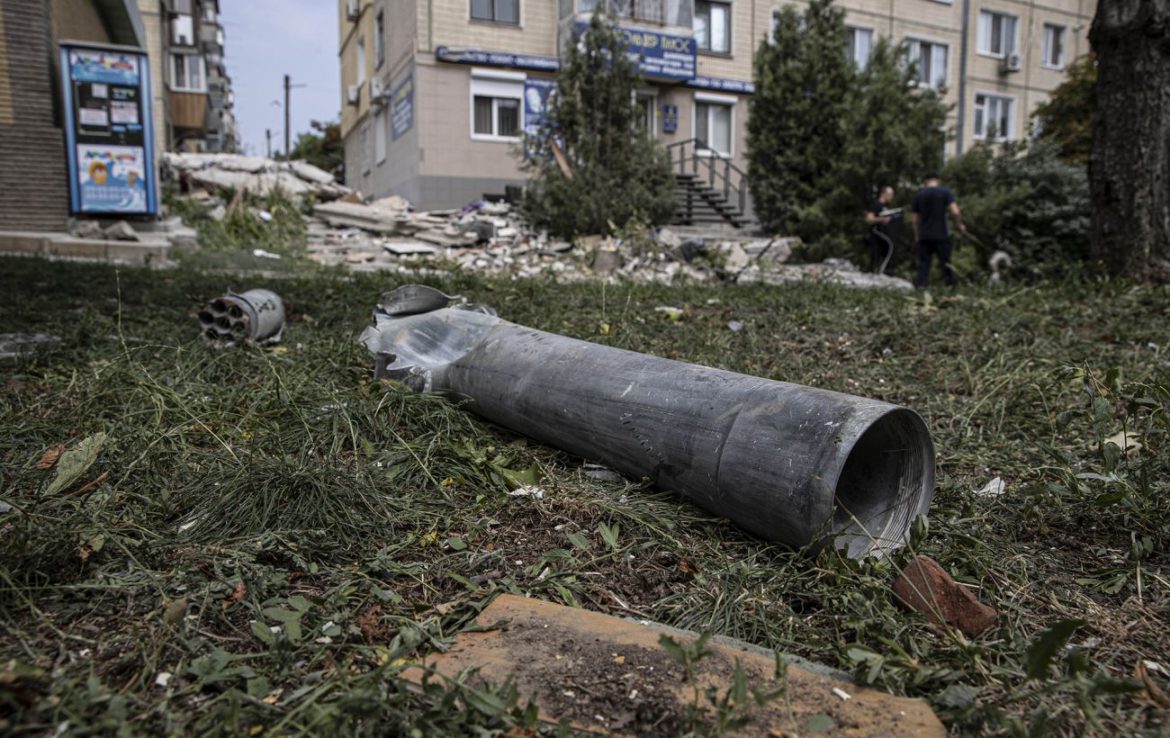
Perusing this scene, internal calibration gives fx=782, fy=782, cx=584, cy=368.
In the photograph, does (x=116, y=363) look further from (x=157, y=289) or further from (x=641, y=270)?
(x=641, y=270)

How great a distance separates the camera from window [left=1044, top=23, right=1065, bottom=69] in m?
28.6

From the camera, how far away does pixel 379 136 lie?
934 inches

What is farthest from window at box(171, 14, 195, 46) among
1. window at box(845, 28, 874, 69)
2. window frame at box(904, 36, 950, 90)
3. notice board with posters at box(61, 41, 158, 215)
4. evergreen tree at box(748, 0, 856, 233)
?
window frame at box(904, 36, 950, 90)

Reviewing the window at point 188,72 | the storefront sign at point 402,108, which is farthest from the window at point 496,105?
the window at point 188,72

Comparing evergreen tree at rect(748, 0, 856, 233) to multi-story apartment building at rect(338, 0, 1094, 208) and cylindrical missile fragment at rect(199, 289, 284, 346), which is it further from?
cylindrical missile fragment at rect(199, 289, 284, 346)

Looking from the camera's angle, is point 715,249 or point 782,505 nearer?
point 782,505

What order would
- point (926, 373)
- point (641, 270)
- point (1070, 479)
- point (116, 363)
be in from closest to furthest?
point (1070, 479) < point (116, 363) < point (926, 373) < point (641, 270)

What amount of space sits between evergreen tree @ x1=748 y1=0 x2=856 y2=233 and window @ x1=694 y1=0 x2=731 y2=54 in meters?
6.77

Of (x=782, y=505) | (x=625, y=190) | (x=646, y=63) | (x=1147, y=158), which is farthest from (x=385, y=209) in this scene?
(x=782, y=505)

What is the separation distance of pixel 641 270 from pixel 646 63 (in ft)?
35.2

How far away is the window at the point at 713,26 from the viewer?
22047 millimetres

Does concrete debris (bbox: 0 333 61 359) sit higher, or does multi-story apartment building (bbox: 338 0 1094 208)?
multi-story apartment building (bbox: 338 0 1094 208)

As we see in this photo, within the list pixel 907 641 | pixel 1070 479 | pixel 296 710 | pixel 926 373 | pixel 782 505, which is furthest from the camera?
pixel 926 373

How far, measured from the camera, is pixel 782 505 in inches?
88.8
